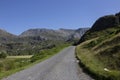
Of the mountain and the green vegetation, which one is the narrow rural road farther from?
the mountain

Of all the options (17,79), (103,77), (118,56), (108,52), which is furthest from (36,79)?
(108,52)

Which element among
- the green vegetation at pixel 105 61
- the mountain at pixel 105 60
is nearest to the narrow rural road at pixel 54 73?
the green vegetation at pixel 105 61

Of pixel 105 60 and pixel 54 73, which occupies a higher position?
pixel 105 60

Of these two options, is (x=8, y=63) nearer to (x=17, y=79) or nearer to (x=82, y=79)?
(x=17, y=79)

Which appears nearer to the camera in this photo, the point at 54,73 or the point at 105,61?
the point at 54,73

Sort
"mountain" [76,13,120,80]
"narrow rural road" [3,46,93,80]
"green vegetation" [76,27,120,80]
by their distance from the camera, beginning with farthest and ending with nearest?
"narrow rural road" [3,46,93,80], "mountain" [76,13,120,80], "green vegetation" [76,27,120,80]

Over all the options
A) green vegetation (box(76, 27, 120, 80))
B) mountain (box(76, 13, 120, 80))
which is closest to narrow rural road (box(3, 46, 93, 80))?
green vegetation (box(76, 27, 120, 80))

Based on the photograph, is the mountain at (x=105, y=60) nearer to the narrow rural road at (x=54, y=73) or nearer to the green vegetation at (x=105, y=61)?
the green vegetation at (x=105, y=61)

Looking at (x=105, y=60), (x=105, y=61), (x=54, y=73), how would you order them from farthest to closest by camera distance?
1. (x=105, y=60)
2. (x=105, y=61)
3. (x=54, y=73)

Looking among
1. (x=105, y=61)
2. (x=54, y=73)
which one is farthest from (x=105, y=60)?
(x=54, y=73)

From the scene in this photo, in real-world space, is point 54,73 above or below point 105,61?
below

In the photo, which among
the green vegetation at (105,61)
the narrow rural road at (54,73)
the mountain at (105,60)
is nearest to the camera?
the green vegetation at (105,61)

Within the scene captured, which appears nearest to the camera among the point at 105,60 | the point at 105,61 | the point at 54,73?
the point at 54,73

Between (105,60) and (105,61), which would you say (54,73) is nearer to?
(105,61)
